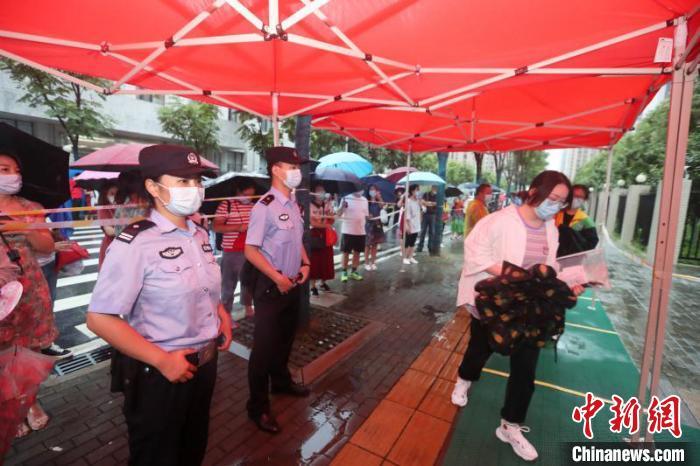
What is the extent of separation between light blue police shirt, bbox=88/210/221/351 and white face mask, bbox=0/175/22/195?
182 cm

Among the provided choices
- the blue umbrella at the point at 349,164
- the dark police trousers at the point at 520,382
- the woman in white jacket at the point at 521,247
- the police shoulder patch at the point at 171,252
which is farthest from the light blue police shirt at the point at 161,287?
the blue umbrella at the point at 349,164

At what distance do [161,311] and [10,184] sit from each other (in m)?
2.08

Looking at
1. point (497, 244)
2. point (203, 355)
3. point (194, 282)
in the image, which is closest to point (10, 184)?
point (194, 282)

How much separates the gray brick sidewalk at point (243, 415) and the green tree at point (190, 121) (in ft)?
57.2

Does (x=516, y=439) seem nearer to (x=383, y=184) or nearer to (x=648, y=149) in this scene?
(x=383, y=184)

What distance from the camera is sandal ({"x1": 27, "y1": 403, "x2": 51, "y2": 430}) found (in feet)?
9.13

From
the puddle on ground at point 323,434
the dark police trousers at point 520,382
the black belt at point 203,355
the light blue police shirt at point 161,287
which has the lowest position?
the puddle on ground at point 323,434

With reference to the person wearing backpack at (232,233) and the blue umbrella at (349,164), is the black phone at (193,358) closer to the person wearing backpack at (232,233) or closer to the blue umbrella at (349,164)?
the person wearing backpack at (232,233)

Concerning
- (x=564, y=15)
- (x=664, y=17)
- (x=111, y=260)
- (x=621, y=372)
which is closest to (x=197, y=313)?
(x=111, y=260)

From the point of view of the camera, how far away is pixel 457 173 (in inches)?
2388

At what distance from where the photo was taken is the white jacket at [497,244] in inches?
106

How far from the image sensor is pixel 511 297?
2.55 m

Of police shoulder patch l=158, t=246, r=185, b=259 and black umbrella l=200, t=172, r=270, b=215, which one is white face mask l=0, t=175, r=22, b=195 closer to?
police shoulder patch l=158, t=246, r=185, b=259

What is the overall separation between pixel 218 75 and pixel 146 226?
9.30ft
